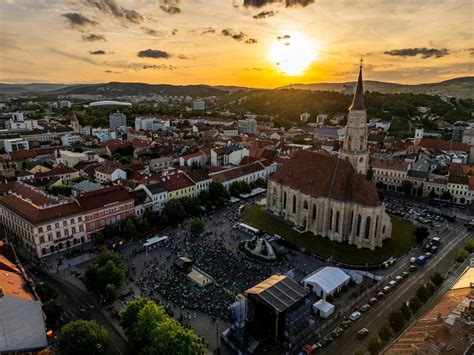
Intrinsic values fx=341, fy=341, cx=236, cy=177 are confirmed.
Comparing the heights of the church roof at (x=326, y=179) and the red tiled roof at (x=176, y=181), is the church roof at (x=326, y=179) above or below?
above

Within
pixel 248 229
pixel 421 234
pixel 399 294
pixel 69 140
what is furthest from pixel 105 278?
pixel 69 140

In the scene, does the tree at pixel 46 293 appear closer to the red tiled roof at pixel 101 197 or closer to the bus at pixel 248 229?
the red tiled roof at pixel 101 197

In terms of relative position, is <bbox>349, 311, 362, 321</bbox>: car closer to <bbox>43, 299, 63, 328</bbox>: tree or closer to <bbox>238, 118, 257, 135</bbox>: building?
<bbox>43, 299, 63, 328</bbox>: tree

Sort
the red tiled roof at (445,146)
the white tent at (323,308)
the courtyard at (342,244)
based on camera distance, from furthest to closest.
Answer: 1. the red tiled roof at (445,146)
2. the courtyard at (342,244)
3. the white tent at (323,308)

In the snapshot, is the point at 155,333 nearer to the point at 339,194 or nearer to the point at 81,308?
the point at 81,308

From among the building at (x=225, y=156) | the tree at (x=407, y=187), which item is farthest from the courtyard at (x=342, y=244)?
the building at (x=225, y=156)

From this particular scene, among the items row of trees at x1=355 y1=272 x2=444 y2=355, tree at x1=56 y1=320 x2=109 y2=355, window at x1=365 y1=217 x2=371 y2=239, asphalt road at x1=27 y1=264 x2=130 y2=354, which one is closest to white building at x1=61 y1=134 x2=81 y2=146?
asphalt road at x1=27 y1=264 x2=130 y2=354

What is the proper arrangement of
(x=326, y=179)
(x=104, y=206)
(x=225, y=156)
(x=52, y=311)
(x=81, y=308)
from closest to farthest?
(x=52, y=311) → (x=81, y=308) → (x=326, y=179) → (x=104, y=206) → (x=225, y=156)
